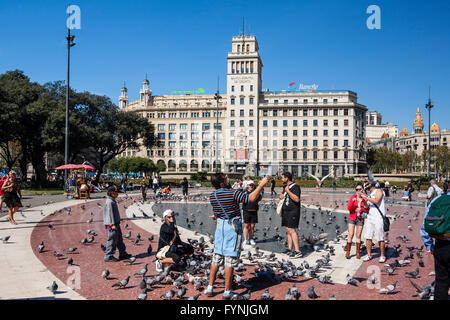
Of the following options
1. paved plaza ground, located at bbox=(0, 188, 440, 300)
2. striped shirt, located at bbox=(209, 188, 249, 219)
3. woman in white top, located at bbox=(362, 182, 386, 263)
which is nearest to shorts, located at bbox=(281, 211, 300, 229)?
paved plaza ground, located at bbox=(0, 188, 440, 300)

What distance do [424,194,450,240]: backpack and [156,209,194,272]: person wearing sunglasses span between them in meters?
4.49

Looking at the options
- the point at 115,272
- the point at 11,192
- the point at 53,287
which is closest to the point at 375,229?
the point at 115,272

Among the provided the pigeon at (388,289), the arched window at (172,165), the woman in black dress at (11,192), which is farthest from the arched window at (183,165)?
the pigeon at (388,289)

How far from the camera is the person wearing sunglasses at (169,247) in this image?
22.6 ft

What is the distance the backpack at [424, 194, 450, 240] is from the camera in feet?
14.5

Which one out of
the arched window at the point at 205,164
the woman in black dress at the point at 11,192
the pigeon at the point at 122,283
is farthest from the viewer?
the arched window at the point at 205,164

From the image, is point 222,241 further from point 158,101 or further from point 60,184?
Result: point 158,101

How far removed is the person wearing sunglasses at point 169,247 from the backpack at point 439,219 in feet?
14.7

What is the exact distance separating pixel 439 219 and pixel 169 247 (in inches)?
192

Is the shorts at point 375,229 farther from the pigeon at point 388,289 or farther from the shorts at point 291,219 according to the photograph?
the pigeon at point 388,289

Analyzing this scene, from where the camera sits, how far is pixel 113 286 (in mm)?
6062

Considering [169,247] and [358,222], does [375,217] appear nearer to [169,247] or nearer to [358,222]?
[358,222]

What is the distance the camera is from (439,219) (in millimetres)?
4449

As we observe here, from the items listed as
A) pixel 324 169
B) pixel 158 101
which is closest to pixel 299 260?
pixel 324 169
